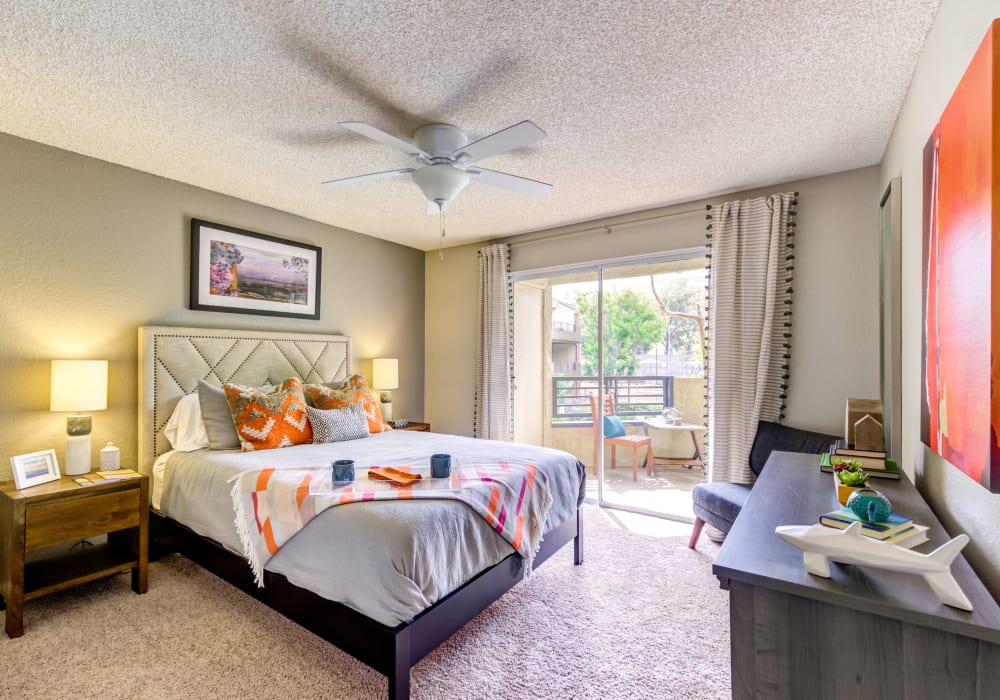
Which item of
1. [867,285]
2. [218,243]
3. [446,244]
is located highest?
[446,244]

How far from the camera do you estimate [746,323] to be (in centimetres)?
334

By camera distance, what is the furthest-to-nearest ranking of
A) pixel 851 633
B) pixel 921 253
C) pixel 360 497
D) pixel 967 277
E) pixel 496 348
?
pixel 496 348 → pixel 360 497 → pixel 921 253 → pixel 967 277 → pixel 851 633

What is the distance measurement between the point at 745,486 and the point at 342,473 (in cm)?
257

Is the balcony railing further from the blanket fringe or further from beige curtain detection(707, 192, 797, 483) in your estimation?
the blanket fringe

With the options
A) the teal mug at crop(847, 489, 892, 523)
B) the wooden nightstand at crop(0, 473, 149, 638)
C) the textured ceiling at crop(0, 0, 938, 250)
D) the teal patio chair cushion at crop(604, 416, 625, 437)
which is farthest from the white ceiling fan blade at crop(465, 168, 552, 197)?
the wooden nightstand at crop(0, 473, 149, 638)

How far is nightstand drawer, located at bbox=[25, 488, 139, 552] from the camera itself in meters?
2.21

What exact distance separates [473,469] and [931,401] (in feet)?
6.23

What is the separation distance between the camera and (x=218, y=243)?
346 cm

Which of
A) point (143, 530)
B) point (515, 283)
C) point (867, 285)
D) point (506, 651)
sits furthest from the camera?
point (515, 283)

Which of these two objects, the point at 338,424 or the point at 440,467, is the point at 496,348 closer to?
the point at 338,424

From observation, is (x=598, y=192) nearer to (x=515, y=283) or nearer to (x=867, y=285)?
(x=515, y=283)

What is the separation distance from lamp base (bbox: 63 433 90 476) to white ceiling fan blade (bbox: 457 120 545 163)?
2.67m

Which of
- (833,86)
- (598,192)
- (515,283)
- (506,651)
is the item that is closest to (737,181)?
(598,192)

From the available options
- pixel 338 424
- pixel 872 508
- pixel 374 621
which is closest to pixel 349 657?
pixel 374 621
